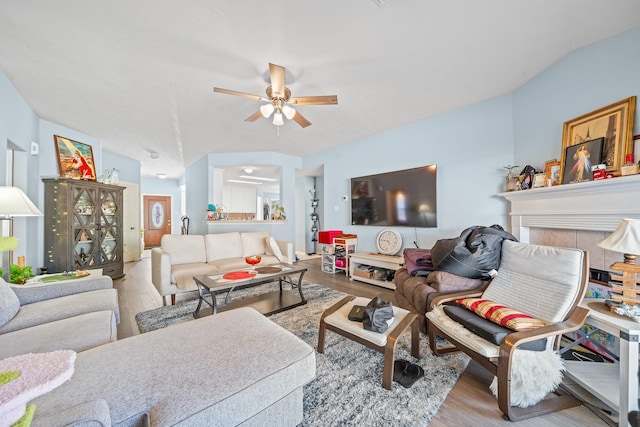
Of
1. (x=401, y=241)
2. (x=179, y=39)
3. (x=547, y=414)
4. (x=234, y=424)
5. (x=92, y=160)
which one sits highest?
(x=179, y=39)

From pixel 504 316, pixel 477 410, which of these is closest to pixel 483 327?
pixel 504 316

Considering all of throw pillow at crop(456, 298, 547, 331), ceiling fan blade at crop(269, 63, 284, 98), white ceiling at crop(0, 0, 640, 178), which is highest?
white ceiling at crop(0, 0, 640, 178)

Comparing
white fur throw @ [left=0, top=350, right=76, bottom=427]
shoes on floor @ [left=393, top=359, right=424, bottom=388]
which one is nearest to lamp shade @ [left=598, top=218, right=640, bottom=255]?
shoes on floor @ [left=393, top=359, right=424, bottom=388]

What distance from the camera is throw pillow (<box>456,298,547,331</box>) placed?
1.39m

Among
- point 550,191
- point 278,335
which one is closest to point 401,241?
point 550,191

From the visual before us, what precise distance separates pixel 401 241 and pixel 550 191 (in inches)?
73.0

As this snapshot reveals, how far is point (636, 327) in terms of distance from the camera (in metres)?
1.16

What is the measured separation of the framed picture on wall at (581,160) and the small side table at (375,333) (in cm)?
179

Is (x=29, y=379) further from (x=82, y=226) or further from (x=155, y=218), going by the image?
(x=155, y=218)

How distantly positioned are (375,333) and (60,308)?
219 centimetres

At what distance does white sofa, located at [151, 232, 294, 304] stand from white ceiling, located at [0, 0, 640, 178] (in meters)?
1.78

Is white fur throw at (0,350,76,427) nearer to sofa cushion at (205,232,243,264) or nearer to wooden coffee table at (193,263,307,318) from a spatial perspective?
wooden coffee table at (193,263,307,318)

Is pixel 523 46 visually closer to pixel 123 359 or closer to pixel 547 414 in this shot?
pixel 547 414

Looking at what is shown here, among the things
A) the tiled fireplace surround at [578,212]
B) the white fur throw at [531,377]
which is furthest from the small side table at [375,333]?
the tiled fireplace surround at [578,212]
